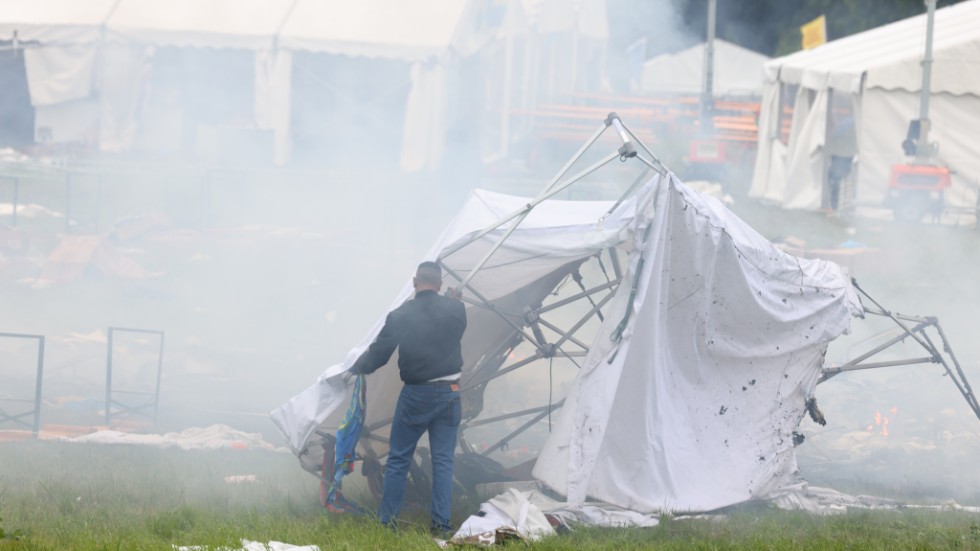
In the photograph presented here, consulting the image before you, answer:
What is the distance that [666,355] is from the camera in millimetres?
6789

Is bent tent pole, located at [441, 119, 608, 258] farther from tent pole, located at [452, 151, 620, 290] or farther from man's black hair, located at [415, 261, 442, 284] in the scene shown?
man's black hair, located at [415, 261, 442, 284]

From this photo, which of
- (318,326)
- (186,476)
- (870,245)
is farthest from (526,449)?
(870,245)

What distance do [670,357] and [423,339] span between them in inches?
60.0

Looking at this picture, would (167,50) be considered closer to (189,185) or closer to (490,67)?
(189,185)

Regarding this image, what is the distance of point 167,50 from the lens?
64.1 feet

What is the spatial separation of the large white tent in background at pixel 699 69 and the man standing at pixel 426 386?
3102 cm

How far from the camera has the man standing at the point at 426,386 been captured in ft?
21.1

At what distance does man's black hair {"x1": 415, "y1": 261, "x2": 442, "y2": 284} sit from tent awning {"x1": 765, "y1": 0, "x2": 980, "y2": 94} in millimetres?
13086

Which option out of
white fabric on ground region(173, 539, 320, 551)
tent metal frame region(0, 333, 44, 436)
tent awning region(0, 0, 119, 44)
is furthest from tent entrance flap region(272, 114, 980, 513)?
tent awning region(0, 0, 119, 44)

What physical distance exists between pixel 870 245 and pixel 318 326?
7.66m

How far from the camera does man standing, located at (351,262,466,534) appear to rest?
645 cm

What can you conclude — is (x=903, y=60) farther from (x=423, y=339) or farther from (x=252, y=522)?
(x=252, y=522)

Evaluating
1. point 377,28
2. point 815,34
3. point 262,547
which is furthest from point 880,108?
point 262,547

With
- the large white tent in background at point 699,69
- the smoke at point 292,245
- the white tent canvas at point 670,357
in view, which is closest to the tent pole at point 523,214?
the white tent canvas at point 670,357
